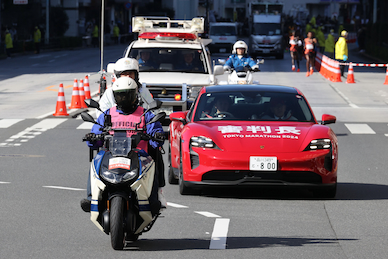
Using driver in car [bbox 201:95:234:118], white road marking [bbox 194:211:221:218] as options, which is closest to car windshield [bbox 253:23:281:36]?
driver in car [bbox 201:95:234:118]

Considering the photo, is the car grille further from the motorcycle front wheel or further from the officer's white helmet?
the motorcycle front wheel

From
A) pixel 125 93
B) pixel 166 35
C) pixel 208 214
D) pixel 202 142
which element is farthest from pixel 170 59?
pixel 125 93

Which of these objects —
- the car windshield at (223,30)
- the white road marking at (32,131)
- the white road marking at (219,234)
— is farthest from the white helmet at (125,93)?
the car windshield at (223,30)

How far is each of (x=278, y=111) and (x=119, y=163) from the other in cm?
439

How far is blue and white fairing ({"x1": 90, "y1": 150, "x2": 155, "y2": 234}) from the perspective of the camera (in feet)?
21.8

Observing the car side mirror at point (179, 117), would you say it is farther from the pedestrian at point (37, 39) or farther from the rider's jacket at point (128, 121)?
the pedestrian at point (37, 39)

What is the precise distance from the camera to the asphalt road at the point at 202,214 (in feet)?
23.5

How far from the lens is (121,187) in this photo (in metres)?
6.66

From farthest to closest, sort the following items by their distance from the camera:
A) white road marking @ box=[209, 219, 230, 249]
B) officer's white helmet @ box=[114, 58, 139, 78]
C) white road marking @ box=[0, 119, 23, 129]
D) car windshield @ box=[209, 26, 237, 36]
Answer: car windshield @ box=[209, 26, 237, 36] < white road marking @ box=[0, 119, 23, 129] < officer's white helmet @ box=[114, 58, 139, 78] < white road marking @ box=[209, 219, 230, 249]

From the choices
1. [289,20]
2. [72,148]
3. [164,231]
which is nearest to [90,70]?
[72,148]

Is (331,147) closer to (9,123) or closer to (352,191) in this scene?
(352,191)

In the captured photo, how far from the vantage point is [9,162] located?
1287 cm

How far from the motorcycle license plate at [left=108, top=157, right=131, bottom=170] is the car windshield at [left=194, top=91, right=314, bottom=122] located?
3916 millimetres

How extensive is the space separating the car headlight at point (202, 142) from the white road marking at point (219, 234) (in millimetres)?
1366
